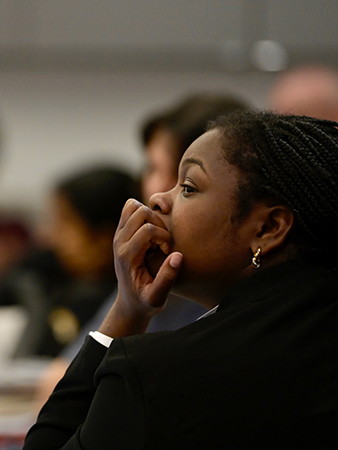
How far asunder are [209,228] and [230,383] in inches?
9.3

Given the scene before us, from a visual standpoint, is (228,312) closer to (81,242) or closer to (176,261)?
(176,261)

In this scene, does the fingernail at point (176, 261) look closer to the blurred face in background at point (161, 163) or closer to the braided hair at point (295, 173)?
the braided hair at point (295, 173)

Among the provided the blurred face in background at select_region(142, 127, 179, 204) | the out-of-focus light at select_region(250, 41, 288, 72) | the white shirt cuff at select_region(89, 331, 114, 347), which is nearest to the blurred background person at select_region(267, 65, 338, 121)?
the blurred face in background at select_region(142, 127, 179, 204)

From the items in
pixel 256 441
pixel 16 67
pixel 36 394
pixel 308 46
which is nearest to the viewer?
pixel 256 441

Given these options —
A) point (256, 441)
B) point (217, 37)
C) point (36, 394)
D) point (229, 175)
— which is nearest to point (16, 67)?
point (217, 37)

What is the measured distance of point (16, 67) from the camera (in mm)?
3812

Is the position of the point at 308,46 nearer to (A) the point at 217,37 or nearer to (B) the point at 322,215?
(A) the point at 217,37

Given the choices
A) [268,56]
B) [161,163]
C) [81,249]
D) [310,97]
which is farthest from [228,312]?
[268,56]

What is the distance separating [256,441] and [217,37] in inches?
122

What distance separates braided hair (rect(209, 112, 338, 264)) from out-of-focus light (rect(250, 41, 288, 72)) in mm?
2718

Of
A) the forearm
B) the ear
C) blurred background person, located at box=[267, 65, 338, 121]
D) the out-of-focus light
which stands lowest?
Answer: the forearm

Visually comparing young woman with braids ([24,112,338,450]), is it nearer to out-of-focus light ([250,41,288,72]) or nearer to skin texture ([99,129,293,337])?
skin texture ([99,129,293,337])

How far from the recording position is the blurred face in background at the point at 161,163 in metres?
1.38

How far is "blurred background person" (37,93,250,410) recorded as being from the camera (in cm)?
132
